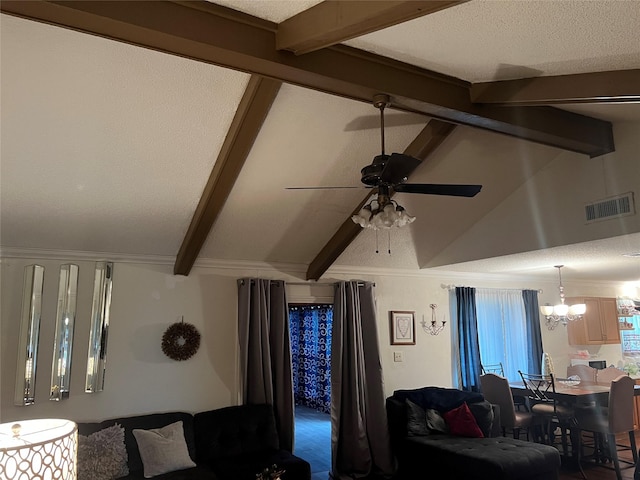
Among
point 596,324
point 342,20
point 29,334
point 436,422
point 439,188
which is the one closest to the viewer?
point 342,20

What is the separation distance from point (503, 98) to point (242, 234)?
2.74m

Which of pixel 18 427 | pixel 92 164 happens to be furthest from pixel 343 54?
pixel 18 427

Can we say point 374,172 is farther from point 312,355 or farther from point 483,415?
point 312,355

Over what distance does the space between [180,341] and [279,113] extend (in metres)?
2.58

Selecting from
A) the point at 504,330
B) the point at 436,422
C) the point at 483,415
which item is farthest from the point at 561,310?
the point at 436,422

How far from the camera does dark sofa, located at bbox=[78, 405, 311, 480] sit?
13.2 feet

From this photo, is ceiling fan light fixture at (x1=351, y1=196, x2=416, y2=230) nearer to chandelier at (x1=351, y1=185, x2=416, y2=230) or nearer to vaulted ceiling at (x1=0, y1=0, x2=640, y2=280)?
chandelier at (x1=351, y1=185, x2=416, y2=230)

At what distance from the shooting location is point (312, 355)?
9.05 metres

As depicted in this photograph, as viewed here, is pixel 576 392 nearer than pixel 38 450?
No

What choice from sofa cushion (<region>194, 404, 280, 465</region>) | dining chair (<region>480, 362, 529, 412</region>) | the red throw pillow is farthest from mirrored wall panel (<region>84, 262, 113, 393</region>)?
dining chair (<region>480, 362, 529, 412</region>)

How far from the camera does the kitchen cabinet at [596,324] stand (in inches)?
298

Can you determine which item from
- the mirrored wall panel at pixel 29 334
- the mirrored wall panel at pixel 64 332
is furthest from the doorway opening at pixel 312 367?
the mirrored wall panel at pixel 29 334

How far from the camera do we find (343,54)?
8.71 ft

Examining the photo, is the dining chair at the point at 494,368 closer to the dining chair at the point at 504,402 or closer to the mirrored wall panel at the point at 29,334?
the dining chair at the point at 504,402
